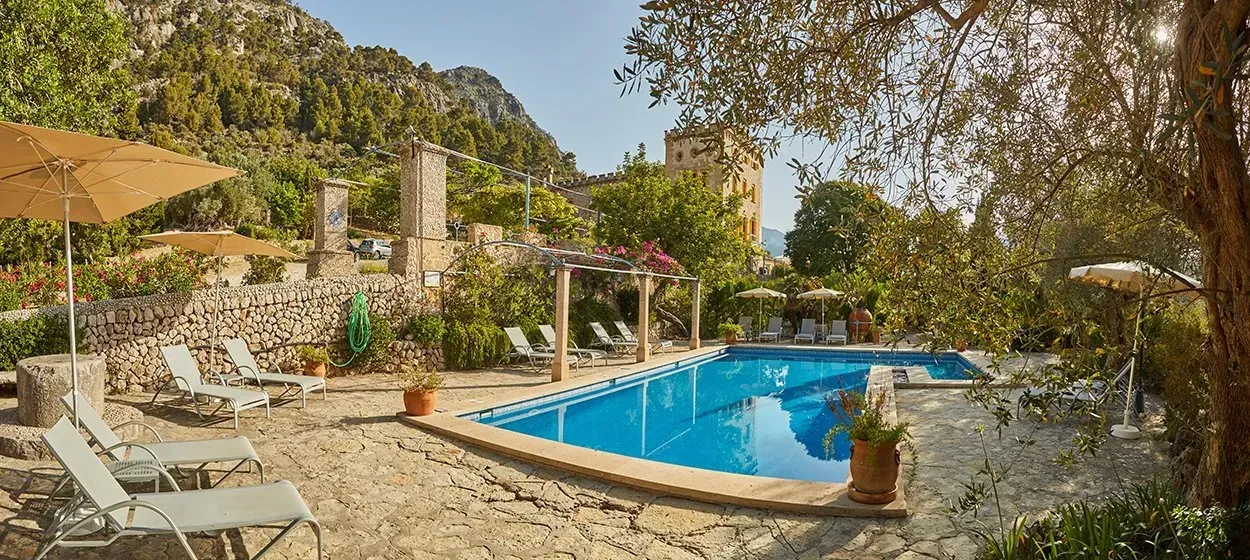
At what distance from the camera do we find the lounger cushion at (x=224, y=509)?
3.10 metres

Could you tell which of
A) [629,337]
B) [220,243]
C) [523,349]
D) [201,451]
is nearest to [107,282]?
[220,243]

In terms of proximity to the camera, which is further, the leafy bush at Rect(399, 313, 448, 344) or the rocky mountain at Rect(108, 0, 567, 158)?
the rocky mountain at Rect(108, 0, 567, 158)

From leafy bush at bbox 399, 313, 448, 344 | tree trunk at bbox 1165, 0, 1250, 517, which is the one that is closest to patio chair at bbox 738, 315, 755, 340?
leafy bush at bbox 399, 313, 448, 344

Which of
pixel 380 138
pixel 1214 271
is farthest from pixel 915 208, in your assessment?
pixel 380 138

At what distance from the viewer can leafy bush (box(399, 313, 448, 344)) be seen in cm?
1198

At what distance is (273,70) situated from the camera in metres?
62.9

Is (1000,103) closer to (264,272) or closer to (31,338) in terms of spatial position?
(31,338)

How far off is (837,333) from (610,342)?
8343 mm

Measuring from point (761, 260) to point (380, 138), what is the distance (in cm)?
4036

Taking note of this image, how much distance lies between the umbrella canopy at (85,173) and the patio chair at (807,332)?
16633 mm

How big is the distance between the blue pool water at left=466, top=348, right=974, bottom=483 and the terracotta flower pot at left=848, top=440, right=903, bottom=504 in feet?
3.37

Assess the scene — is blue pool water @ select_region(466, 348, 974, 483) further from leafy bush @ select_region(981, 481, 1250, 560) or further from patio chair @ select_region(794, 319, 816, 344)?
patio chair @ select_region(794, 319, 816, 344)

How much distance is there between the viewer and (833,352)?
56.9 ft

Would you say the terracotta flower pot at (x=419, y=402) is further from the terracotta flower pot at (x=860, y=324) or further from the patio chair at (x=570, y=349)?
the terracotta flower pot at (x=860, y=324)
